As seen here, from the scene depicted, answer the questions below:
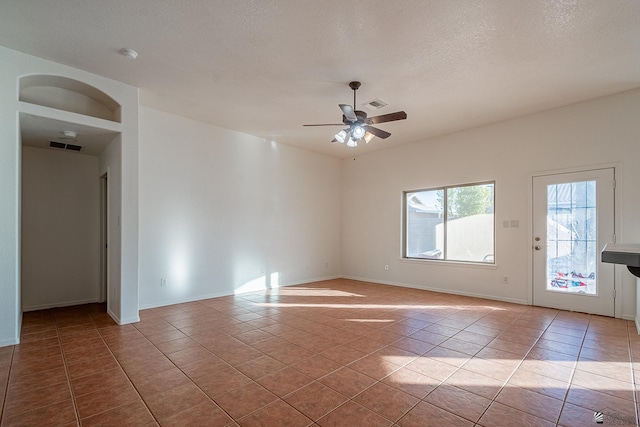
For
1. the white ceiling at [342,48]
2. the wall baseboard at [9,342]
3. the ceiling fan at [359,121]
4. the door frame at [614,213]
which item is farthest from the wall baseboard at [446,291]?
the wall baseboard at [9,342]

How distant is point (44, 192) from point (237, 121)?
10.2 feet

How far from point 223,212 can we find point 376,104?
3288 millimetres

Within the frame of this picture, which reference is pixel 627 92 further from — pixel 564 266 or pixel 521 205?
pixel 564 266

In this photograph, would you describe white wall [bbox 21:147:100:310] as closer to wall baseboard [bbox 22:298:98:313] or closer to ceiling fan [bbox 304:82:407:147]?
wall baseboard [bbox 22:298:98:313]

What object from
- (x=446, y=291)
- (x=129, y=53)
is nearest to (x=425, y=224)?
(x=446, y=291)

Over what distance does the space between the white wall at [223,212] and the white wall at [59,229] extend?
3.66 ft

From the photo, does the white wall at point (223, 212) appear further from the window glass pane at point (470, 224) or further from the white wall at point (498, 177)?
the window glass pane at point (470, 224)

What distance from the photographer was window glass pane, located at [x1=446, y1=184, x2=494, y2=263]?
5719mm

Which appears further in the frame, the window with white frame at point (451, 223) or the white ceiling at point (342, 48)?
the window with white frame at point (451, 223)

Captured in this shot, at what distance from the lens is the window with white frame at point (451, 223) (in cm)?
575

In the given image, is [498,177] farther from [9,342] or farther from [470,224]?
[9,342]

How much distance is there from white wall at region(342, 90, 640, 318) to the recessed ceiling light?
523 cm

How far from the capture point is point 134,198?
410 cm

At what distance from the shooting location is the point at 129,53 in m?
3.33
